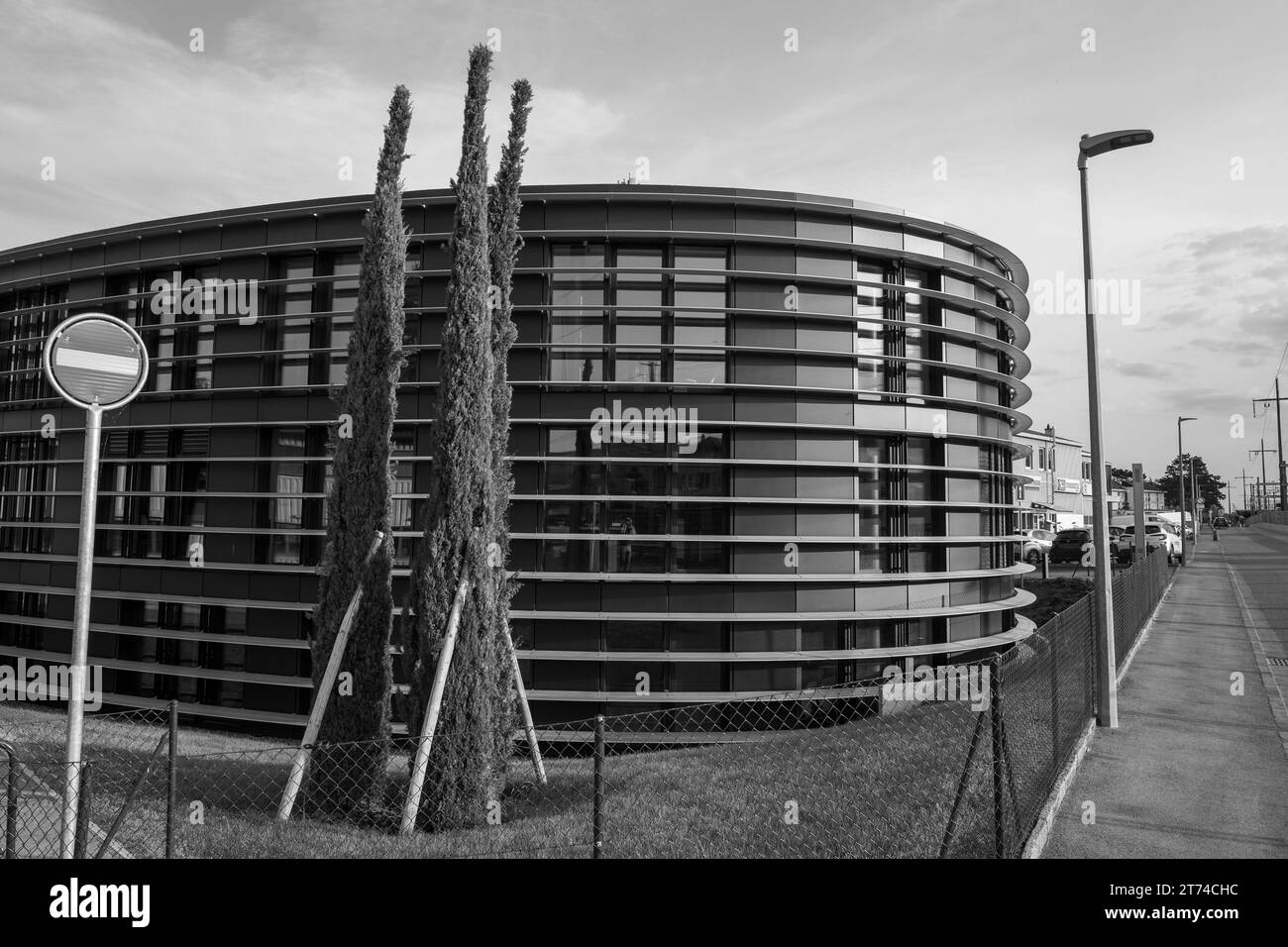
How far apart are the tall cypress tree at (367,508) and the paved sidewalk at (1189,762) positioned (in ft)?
23.2

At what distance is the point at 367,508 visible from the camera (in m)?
9.93

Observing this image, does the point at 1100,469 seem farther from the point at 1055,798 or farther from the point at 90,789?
the point at 90,789

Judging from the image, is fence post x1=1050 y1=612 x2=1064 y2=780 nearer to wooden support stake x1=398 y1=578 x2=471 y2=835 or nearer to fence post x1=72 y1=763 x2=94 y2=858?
wooden support stake x1=398 y1=578 x2=471 y2=835

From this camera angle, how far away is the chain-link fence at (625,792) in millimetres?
5973

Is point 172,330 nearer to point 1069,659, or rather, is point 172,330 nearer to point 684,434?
point 684,434

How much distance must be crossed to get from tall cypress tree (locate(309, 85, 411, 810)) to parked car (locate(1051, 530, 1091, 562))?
38014 mm

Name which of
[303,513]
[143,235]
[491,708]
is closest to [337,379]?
[303,513]

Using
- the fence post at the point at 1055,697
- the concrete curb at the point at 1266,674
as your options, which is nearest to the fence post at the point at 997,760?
the fence post at the point at 1055,697

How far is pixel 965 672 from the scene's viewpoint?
45.5 ft

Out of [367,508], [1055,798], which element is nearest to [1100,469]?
[1055,798]

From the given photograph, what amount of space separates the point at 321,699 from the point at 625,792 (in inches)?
138

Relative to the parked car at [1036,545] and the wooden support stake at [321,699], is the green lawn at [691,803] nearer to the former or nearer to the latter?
the wooden support stake at [321,699]

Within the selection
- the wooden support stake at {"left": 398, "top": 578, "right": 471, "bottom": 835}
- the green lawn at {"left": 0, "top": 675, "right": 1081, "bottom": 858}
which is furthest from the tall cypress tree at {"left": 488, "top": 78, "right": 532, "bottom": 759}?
the green lawn at {"left": 0, "top": 675, "right": 1081, "bottom": 858}

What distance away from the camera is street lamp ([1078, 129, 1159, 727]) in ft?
31.7
